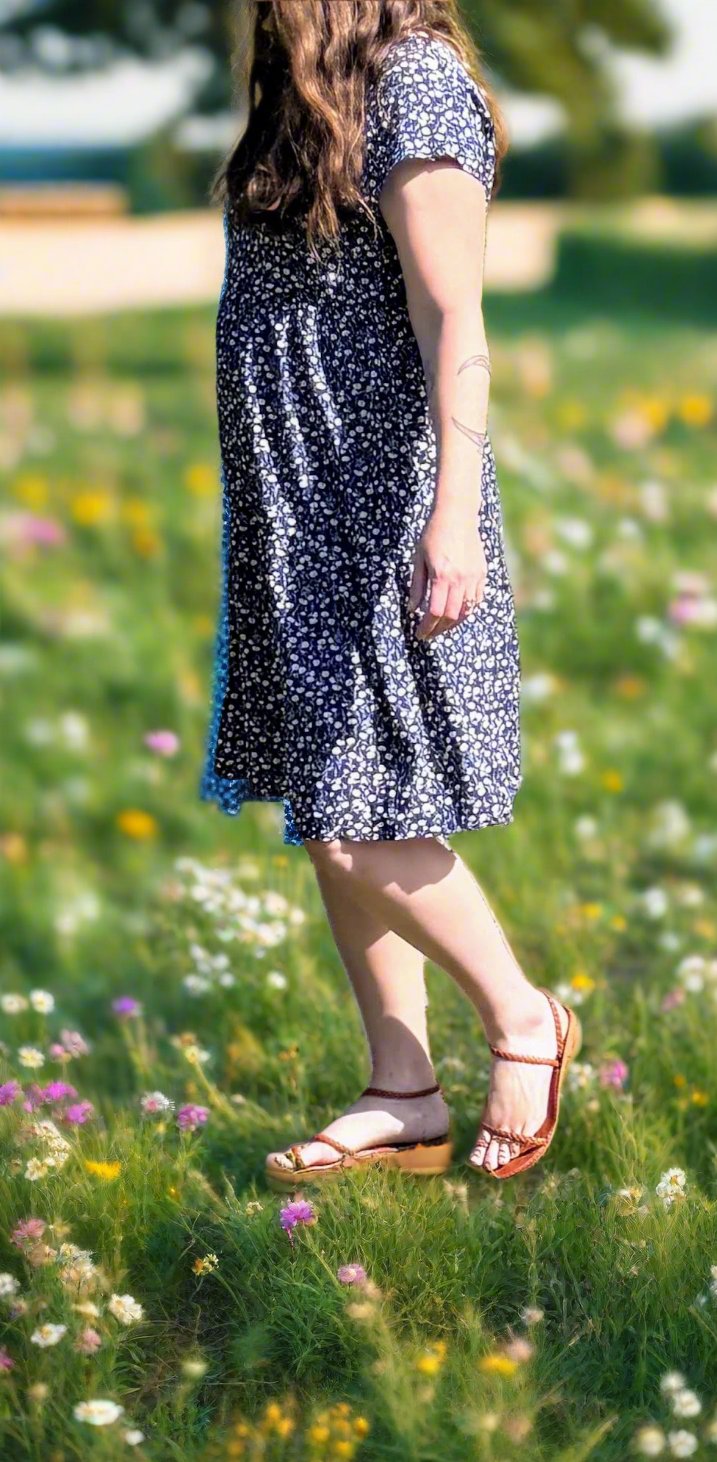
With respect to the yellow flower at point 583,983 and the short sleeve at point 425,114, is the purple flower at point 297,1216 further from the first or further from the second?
the short sleeve at point 425,114

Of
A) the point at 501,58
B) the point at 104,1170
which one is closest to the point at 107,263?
the point at 501,58

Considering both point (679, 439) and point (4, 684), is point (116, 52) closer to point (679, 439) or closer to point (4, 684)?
point (679, 439)

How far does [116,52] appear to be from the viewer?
11.7 m

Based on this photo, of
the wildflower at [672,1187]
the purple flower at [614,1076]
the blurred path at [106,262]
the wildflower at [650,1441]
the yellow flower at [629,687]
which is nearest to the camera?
the wildflower at [650,1441]

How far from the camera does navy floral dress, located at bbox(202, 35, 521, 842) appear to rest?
6.64 feet

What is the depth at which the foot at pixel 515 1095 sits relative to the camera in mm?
2184

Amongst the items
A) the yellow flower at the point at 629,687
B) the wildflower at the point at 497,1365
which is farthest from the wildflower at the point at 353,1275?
the yellow flower at the point at 629,687

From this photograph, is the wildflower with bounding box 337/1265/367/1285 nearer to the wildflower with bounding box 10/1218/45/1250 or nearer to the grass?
the grass

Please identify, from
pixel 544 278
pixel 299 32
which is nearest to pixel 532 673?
pixel 299 32

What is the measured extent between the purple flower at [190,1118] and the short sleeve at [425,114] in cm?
118

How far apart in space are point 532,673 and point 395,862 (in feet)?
8.20

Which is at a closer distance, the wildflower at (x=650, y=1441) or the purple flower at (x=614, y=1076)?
the wildflower at (x=650, y=1441)

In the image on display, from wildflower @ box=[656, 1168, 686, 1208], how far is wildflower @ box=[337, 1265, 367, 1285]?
15.0 inches

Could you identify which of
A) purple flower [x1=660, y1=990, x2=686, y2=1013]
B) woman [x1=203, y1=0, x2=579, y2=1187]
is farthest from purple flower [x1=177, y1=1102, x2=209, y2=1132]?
purple flower [x1=660, y1=990, x2=686, y2=1013]
